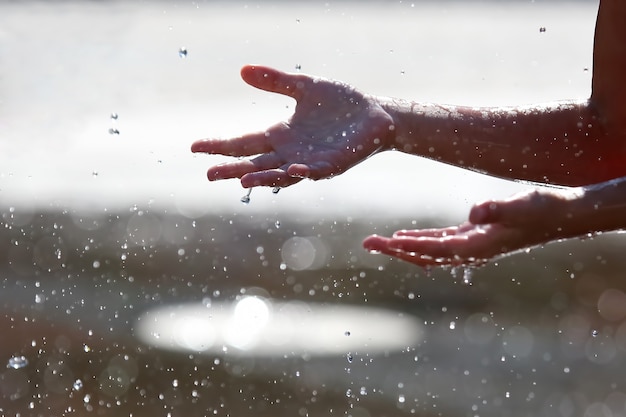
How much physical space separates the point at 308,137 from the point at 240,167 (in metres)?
0.23

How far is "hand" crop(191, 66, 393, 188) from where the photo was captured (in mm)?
2324

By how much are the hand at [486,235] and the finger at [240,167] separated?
1.69 ft

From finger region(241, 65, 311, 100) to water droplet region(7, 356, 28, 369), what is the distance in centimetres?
351

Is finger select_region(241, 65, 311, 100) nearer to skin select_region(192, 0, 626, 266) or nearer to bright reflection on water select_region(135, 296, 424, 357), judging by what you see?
skin select_region(192, 0, 626, 266)

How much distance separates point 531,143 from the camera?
268 centimetres

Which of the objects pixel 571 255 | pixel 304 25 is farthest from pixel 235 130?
pixel 571 255

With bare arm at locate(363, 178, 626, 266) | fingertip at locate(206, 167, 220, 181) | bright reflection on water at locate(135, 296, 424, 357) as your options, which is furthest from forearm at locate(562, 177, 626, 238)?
bright reflection on water at locate(135, 296, 424, 357)

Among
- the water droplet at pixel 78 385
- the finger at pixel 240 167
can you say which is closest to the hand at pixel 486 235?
the finger at pixel 240 167

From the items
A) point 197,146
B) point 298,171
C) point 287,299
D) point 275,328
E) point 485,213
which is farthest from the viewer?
point 287,299

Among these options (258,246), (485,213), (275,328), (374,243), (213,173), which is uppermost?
(485,213)

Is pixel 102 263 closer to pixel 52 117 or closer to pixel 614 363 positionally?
pixel 52 117

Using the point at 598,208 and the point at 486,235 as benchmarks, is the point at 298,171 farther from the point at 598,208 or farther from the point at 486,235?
the point at 598,208

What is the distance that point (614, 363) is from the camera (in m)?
6.14

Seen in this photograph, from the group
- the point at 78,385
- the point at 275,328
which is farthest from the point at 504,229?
the point at 275,328
